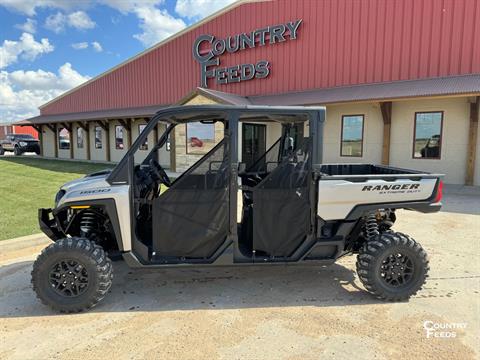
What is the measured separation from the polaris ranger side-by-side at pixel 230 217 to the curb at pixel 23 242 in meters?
1.69

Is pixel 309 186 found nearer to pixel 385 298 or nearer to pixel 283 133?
pixel 283 133

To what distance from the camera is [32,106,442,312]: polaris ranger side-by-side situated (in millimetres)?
3252

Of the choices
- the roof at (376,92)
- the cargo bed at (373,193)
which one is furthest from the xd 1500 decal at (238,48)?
the cargo bed at (373,193)

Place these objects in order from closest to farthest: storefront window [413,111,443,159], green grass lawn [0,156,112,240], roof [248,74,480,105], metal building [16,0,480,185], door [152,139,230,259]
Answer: door [152,139,230,259], green grass lawn [0,156,112,240], roof [248,74,480,105], metal building [16,0,480,185], storefront window [413,111,443,159]

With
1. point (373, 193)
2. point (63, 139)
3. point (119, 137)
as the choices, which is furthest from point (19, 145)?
point (373, 193)

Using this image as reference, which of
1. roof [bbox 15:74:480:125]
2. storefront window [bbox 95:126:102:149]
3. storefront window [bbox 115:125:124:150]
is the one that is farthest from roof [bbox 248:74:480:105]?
storefront window [bbox 95:126:102:149]

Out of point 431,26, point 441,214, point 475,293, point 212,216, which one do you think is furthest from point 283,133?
point 431,26

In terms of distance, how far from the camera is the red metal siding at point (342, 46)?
11.4 meters

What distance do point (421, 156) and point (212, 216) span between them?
11.0m

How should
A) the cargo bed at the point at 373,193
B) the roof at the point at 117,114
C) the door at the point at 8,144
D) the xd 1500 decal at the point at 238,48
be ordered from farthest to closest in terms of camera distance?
the door at the point at 8,144
the roof at the point at 117,114
the xd 1500 decal at the point at 238,48
the cargo bed at the point at 373,193

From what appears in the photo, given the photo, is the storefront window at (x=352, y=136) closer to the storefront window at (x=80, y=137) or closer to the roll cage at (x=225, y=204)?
the roll cage at (x=225, y=204)

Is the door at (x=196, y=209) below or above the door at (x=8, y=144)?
below

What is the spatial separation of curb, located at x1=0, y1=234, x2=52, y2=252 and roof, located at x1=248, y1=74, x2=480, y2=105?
10618mm

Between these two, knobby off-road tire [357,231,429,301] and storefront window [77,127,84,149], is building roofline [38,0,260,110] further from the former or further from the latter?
knobby off-road tire [357,231,429,301]
